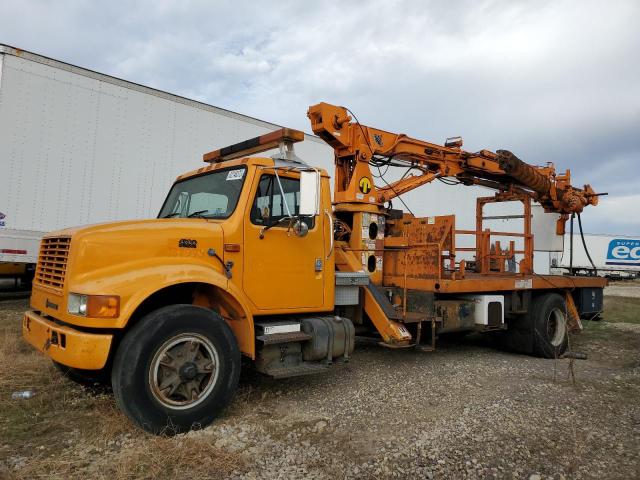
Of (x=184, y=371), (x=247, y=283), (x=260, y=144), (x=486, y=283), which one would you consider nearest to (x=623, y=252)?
(x=486, y=283)

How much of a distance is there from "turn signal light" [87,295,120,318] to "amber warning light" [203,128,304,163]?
7.48 ft

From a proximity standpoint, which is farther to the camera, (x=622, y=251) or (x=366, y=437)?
(x=622, y=251)

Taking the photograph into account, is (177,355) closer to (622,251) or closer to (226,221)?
(226,221)

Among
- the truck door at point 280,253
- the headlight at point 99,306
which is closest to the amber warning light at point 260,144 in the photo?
the truck door at point 280,253

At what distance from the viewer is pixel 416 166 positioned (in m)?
8.22

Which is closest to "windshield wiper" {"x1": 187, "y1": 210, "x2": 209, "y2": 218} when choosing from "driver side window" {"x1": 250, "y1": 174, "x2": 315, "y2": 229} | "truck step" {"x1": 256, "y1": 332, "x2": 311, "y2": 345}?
"driver side window" {"x1": 250, "y1": 174, "x2": 315, "y2": 229}

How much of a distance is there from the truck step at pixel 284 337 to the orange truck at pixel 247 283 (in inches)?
0.8

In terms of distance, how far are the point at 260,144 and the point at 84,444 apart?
10.5ft

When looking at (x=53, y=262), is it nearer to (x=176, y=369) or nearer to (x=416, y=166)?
(x=176, y=369)

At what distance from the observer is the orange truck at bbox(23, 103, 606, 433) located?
12.5 ft

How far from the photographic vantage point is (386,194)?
745 centimetres

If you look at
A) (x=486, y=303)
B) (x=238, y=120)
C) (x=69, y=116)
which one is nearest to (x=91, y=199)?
(x=69, y=116)

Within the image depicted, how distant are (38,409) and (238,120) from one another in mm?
8308

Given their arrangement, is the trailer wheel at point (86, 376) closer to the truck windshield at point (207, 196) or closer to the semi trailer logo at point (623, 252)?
the truck windshield at point (207, 196)
